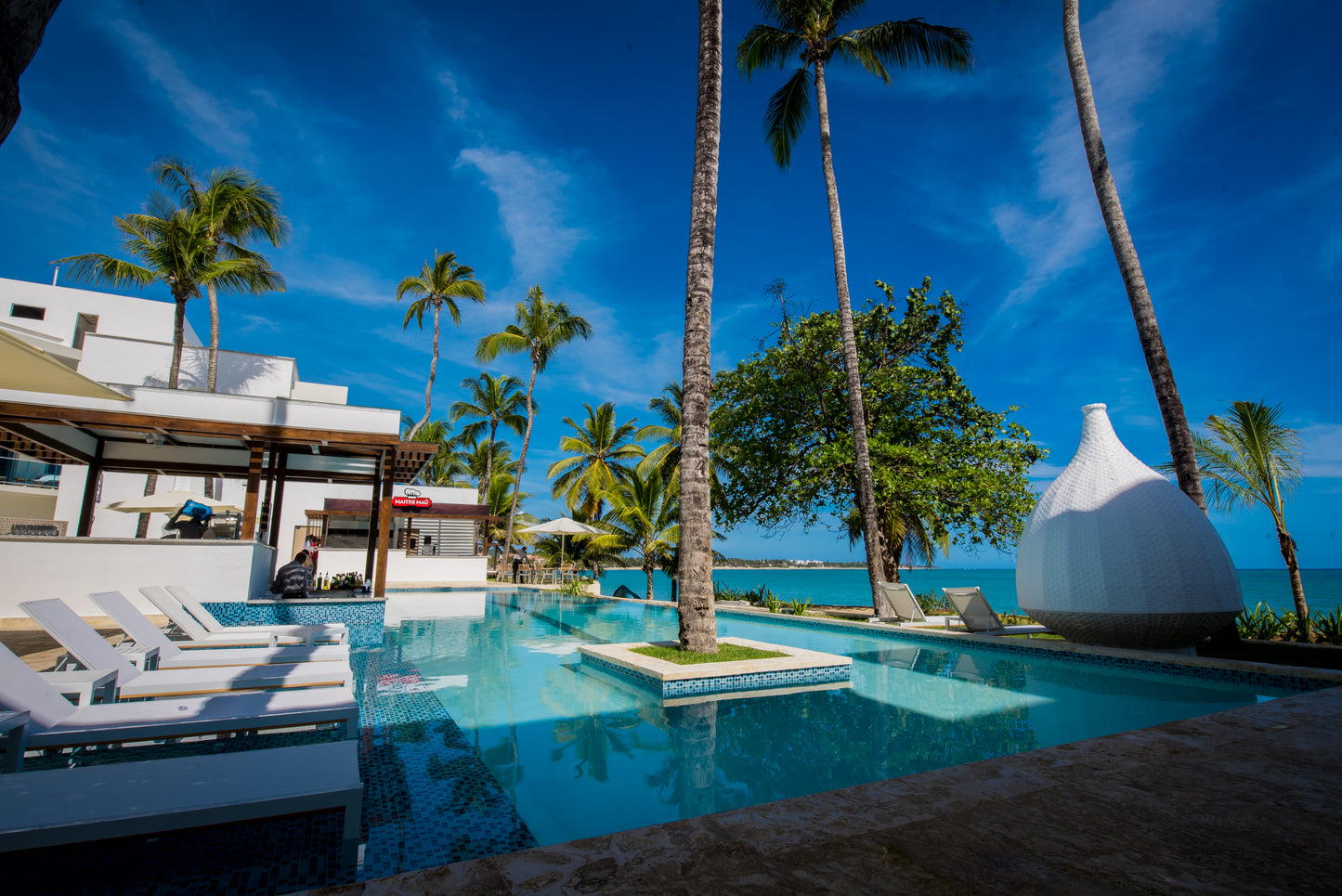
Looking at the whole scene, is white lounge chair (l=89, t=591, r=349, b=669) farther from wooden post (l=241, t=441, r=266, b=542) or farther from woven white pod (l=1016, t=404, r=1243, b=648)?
woven white pod (l=1016, t=404, r=1243, b=648)

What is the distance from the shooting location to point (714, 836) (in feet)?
7.12

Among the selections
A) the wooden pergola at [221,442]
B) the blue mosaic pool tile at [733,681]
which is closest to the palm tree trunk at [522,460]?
the wooden pergola at [221,442]

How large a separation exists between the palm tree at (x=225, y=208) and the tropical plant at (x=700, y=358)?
17428mm

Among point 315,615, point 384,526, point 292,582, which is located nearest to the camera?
point 315,615

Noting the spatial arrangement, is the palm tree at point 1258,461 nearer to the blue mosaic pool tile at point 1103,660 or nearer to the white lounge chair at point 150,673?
the blue mosaic pool tile at point 1103,660

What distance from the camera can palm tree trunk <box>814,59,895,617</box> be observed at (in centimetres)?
1264

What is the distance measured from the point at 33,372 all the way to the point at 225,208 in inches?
680

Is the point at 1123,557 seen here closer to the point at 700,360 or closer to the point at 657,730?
the point at 700,360

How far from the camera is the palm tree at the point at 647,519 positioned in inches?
792

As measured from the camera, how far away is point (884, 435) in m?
15.5

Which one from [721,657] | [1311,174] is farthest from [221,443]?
[1311,174]

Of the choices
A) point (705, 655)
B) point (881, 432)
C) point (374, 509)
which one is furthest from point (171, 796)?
point (881, 432)

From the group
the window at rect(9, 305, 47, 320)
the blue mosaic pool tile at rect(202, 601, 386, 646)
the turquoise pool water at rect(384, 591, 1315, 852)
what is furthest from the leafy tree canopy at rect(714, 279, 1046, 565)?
the window at rect(9, 305, 47, 320)

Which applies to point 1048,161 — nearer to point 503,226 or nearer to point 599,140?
point 599,140
